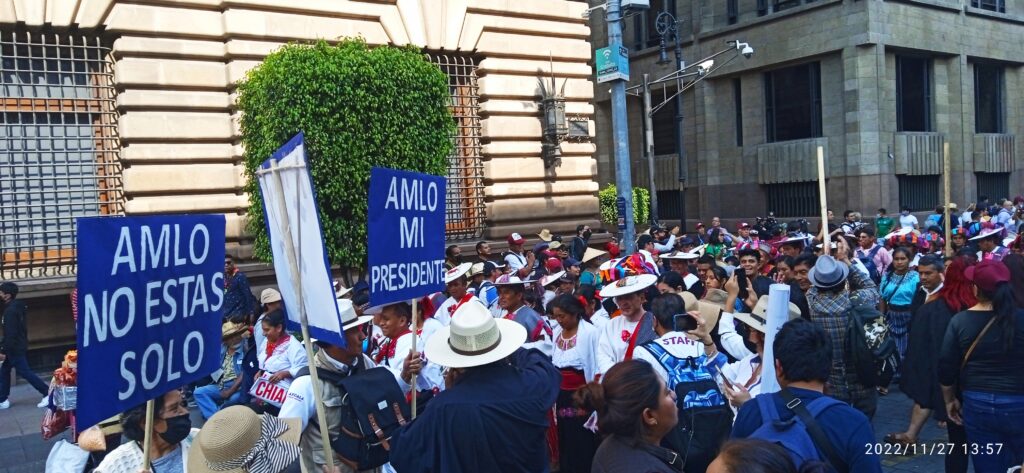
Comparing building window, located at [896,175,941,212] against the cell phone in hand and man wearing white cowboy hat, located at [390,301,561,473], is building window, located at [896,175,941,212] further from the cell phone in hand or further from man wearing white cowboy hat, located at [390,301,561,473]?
man wearing white cowboy hat, located at [390,301,561,473]

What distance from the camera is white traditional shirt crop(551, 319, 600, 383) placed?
19.6 ft

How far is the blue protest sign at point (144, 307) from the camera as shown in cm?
314

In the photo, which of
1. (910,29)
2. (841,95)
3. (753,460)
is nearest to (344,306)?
(753,460)

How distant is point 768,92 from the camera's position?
2977 centimetres

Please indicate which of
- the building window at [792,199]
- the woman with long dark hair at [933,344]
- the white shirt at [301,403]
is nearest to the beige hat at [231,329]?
the white shirt at [301,403]

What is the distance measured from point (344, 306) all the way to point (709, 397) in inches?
90.9

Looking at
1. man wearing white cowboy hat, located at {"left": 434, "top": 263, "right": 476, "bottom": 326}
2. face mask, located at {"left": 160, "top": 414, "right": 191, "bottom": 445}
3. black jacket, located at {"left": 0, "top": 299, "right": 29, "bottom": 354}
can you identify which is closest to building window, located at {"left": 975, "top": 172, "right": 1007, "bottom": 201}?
man wearing white cowboy hat, located at {"left": 434, "top": 263, "right": 476, "bottom": 326}

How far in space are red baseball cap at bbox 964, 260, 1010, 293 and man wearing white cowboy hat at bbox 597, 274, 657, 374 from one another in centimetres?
200

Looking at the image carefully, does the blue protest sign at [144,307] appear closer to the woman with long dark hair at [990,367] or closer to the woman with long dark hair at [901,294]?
Result: the woman with long dark hair at [990,367]

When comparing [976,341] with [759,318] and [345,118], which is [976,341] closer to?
[759,318]

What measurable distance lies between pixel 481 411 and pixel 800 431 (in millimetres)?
1349

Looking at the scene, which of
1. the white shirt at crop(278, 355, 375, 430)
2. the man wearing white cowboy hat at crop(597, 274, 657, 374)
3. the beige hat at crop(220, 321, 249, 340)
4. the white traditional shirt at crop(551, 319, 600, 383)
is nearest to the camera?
the white shirt at crop(278, 355, 375, 430)

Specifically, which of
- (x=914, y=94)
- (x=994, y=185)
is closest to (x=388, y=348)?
(x=914, y=94)

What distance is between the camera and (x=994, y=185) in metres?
31.5
